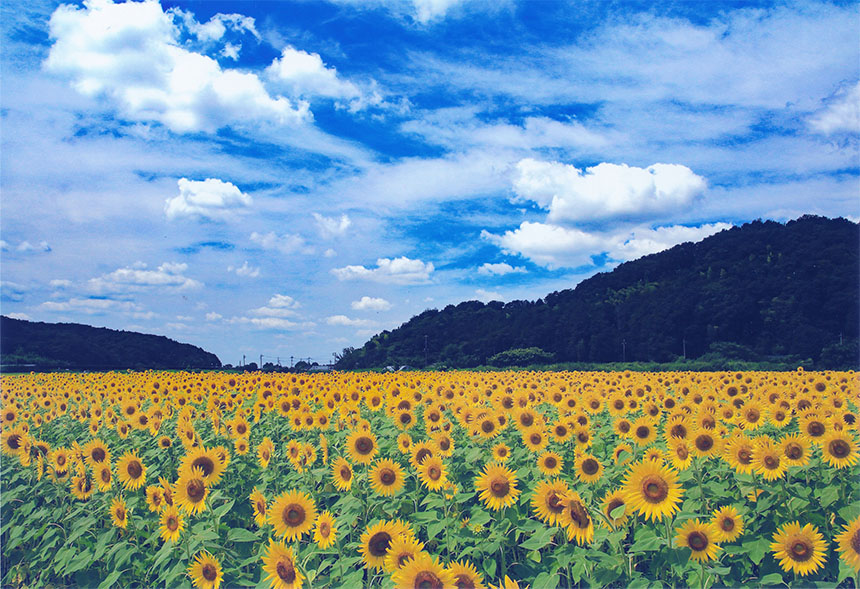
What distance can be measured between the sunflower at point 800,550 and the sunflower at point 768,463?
87 centimetres

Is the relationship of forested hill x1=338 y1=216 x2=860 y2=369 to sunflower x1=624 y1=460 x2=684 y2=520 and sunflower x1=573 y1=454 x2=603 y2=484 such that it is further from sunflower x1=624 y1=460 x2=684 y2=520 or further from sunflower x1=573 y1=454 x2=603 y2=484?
sunflower x1=624 y1=460 x2=684 y2=520

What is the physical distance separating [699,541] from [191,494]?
4.49 m

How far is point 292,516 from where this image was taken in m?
4.94

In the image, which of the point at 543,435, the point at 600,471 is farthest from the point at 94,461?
the point at 600,471

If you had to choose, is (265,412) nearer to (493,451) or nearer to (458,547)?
(493,451)

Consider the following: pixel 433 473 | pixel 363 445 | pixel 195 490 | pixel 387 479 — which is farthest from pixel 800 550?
pixel 195 490

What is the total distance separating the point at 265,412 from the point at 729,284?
58.1 meters

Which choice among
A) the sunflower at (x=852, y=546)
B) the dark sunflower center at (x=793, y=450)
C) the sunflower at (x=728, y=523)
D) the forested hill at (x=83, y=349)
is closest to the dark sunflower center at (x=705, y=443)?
the dark sunflower center at (x=793, y=450)

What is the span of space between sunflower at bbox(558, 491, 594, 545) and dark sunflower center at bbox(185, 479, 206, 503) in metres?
3.42

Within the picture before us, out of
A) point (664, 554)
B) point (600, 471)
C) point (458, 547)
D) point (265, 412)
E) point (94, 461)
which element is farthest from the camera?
point (265, 412)

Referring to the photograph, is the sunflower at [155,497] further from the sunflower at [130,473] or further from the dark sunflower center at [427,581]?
the dark sunflower center at [427,581]

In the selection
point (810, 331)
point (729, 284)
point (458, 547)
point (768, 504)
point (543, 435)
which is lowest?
point (458, 547)

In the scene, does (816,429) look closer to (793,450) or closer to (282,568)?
(793,450)

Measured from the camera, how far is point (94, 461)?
298 inches
